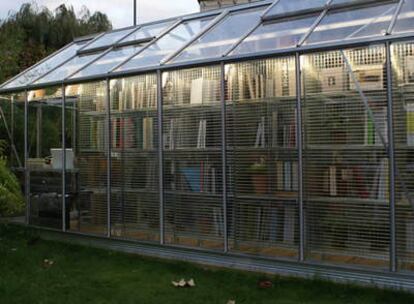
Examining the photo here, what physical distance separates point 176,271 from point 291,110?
2.05 metres

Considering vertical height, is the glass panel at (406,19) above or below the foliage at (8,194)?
above

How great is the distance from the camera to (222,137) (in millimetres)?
5930

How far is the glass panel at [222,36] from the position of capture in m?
6.24

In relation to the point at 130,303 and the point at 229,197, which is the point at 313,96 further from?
the point at 130,303

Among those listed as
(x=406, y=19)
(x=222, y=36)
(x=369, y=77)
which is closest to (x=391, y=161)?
(x=369, y=77)

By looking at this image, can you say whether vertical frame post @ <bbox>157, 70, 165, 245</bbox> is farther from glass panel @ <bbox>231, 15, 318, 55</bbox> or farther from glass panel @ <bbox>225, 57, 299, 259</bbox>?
glass panel @ <bbox>231, 15, 318, 55</bbox>

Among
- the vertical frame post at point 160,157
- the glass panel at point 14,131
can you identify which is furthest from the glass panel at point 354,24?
the glass panel at point 14,131

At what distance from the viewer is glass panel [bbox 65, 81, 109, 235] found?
23.2 feet

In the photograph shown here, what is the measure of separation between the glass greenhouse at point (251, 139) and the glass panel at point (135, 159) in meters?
0.02

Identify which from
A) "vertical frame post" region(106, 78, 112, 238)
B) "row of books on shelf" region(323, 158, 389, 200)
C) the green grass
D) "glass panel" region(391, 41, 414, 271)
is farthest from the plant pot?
"vertical frame post" region(106, 78, 112, 238)

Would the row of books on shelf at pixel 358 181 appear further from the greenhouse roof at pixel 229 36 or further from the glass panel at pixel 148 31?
the glass panel at pixel 148 31

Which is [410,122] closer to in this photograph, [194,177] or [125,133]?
[194,177]

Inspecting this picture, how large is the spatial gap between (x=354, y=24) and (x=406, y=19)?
0.52m

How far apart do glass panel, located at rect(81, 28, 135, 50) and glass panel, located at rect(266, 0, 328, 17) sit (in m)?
2.78
